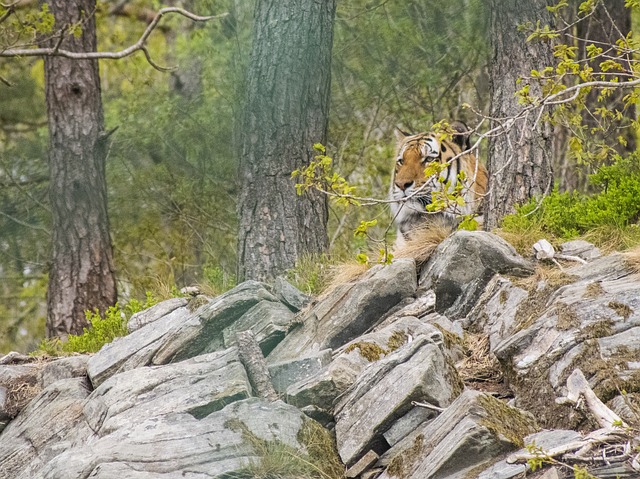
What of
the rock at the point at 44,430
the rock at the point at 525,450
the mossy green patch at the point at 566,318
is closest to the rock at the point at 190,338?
the rock at the point at 44,430

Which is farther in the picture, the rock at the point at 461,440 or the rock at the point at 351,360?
the rock at the point at 351,360

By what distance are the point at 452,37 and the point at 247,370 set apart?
736 centimetres

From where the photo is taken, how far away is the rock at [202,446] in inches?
209

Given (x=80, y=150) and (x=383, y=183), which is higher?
(x=80, y=150)

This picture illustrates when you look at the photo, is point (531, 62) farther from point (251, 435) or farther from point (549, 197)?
point (251, 435)

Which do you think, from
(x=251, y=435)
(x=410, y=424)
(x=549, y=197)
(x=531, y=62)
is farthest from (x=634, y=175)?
(x=251, y=435)

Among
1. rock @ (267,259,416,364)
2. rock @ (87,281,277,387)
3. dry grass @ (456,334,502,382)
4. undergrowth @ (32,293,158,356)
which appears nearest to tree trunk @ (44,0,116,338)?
undergrowth @ (32,293,158,356)

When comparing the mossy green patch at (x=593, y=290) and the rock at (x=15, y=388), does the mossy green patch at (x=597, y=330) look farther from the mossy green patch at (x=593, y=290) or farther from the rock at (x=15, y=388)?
the rock at (x=15, y=388)

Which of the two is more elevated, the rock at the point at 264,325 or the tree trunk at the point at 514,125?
the tree trunk at the point at 514,125

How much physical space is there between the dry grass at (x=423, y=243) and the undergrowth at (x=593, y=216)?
0.51 meters

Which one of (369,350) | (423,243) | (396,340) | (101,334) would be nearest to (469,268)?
(423,243)

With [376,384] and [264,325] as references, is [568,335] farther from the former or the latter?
[264,325]

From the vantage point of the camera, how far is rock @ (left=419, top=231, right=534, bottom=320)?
6902 mm

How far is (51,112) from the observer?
36.6 feet
